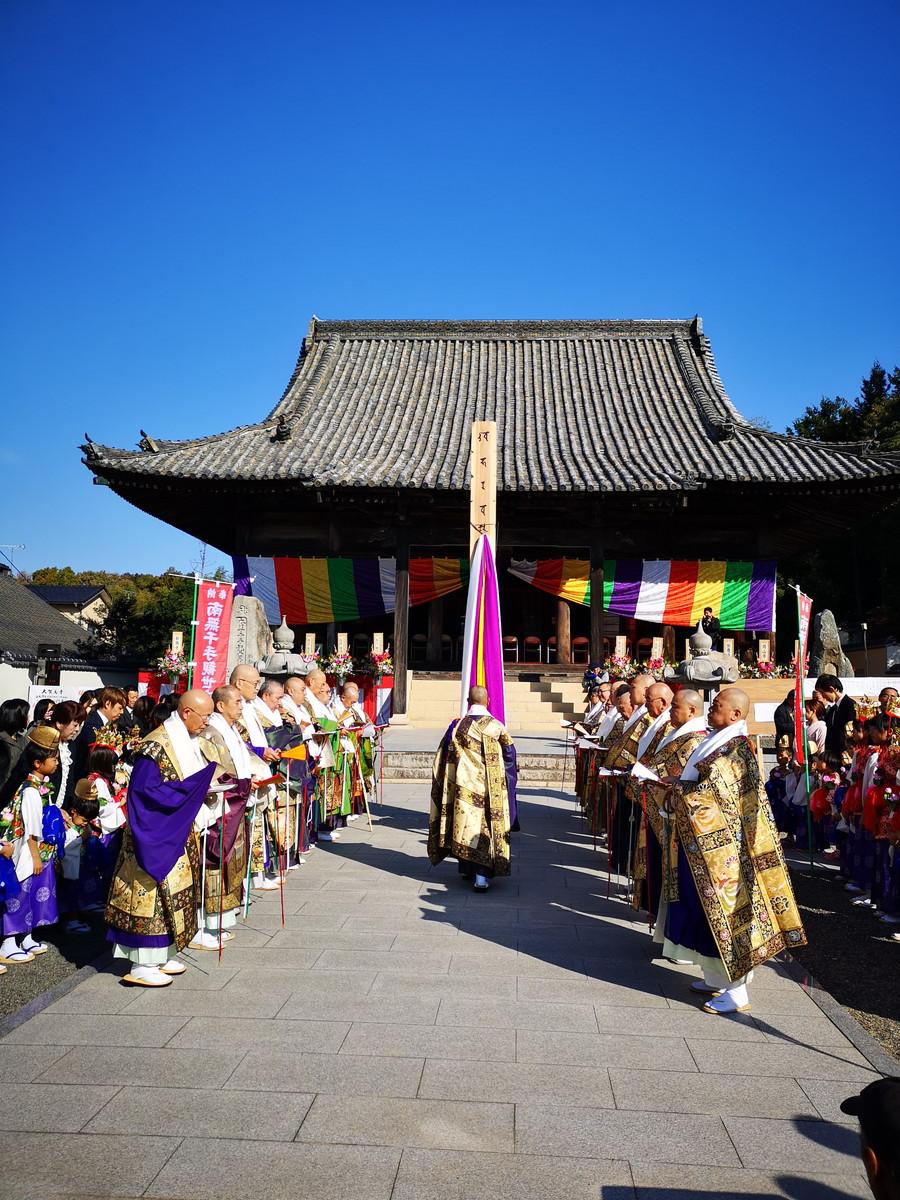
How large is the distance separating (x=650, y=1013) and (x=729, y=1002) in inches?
18.9

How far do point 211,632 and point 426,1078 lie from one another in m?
9.12

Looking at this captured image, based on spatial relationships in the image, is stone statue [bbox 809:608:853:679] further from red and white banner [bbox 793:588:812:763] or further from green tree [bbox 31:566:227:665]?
green tree [bbox 31:566:227:665]

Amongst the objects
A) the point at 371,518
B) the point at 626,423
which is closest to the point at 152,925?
the point at 371,518

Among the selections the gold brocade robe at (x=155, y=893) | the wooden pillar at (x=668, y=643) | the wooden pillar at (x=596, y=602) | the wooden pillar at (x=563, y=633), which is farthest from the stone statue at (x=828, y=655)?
the gold brocade robe at (x=155, y=893)

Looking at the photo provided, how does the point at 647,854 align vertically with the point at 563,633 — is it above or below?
below

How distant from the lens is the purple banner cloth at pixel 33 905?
5.50m

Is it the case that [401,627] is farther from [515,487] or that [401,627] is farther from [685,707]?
[685,707]

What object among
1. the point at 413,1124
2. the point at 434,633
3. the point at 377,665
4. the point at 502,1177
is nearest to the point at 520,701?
the point at 377,665

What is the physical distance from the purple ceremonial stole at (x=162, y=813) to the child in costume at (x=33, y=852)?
35.8 inches

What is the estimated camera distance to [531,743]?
1486cm

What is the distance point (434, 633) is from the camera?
19.8 meters

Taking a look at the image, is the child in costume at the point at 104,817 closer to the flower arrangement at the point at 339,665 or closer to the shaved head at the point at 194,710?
the shaved head at the point at 194,710

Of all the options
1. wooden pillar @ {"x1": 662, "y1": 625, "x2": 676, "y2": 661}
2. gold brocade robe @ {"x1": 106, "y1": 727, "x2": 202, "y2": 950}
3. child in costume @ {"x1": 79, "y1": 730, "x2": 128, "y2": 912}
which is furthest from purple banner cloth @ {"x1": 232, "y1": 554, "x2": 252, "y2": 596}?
gold brocade robe @ {"x1": 106, "y1": 727, "x2": 202, "y2": 950}

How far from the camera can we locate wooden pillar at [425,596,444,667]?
19781 millimetres
